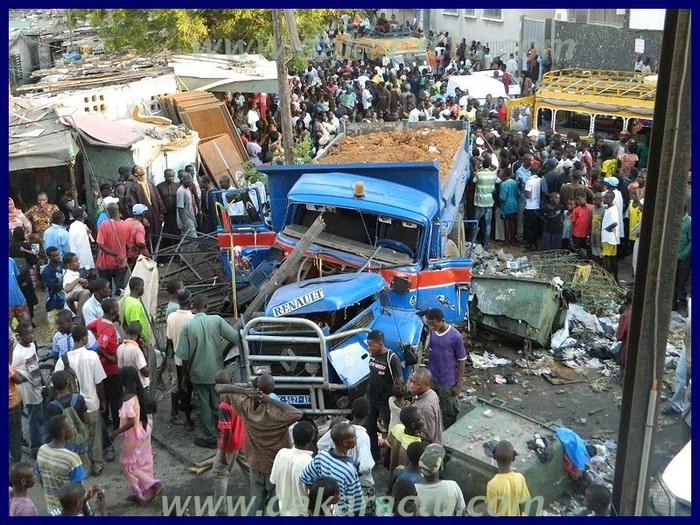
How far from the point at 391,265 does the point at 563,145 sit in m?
8.17

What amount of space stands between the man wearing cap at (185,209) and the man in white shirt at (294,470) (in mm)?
7653

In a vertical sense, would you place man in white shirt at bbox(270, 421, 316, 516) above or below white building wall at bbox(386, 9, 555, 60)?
below

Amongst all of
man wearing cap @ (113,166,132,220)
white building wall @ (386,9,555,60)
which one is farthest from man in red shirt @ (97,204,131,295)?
white building wall @ (386,9,555,60)

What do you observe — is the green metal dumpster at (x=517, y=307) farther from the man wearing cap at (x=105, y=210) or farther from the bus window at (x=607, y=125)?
the bus window at (x=607, y=125)

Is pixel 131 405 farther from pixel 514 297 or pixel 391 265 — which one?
pixel 514 297

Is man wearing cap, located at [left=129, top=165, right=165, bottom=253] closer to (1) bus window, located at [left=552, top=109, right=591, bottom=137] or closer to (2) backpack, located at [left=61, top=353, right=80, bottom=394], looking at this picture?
(2) backpack, located at [left=61, top=353, right=80, bottom=394]

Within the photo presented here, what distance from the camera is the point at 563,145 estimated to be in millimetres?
16297

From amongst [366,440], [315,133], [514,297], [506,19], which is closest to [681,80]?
[366,440]

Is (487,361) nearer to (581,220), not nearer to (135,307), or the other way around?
(581,220)

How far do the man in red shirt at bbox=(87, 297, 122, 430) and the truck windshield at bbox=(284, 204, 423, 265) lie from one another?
229 centimetres

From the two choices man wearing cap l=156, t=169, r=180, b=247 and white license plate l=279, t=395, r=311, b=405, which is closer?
white license plate l=279, t=395, r=311, b=405

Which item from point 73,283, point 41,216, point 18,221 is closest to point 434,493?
point 73,283

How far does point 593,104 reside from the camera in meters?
18.4

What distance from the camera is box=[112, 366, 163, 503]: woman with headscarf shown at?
7221 mm
